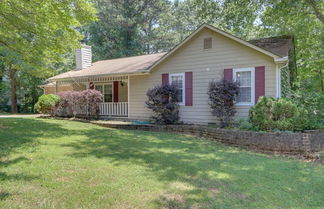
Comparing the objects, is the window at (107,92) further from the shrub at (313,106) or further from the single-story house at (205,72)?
the shrub at (313,106)

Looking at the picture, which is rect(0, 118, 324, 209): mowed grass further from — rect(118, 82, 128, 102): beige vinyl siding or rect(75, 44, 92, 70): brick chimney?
rect(75, 44, 92, 70): brick chimney

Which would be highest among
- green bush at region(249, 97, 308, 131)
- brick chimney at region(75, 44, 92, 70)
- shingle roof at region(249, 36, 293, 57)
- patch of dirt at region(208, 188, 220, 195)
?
brick chimney at region(75, 44, 92, 70)

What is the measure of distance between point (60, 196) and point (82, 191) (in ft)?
1.09

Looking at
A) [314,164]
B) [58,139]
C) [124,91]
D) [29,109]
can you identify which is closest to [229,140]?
[314,164]

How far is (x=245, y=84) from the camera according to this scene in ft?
33.1

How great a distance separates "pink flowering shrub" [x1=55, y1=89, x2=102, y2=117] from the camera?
14211 mm

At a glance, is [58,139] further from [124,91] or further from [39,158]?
[124,91]

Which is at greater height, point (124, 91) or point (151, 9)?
point (151, 9)

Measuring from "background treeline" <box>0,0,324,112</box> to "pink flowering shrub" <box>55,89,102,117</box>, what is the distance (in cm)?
176

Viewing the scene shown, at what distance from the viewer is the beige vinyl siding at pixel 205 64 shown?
9767 mm

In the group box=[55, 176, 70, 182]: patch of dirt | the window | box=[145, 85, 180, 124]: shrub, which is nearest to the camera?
box=[55, 176, 70, 182]: patch of dirt

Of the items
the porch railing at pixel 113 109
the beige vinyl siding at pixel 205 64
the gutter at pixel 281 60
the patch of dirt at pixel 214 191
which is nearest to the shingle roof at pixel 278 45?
the gutter at pixel 281 60

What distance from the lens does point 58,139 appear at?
7.90m

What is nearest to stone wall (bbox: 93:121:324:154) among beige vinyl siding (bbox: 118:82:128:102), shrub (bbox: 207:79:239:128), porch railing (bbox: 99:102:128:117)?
shrub (bbox: 207:79:239:128)
